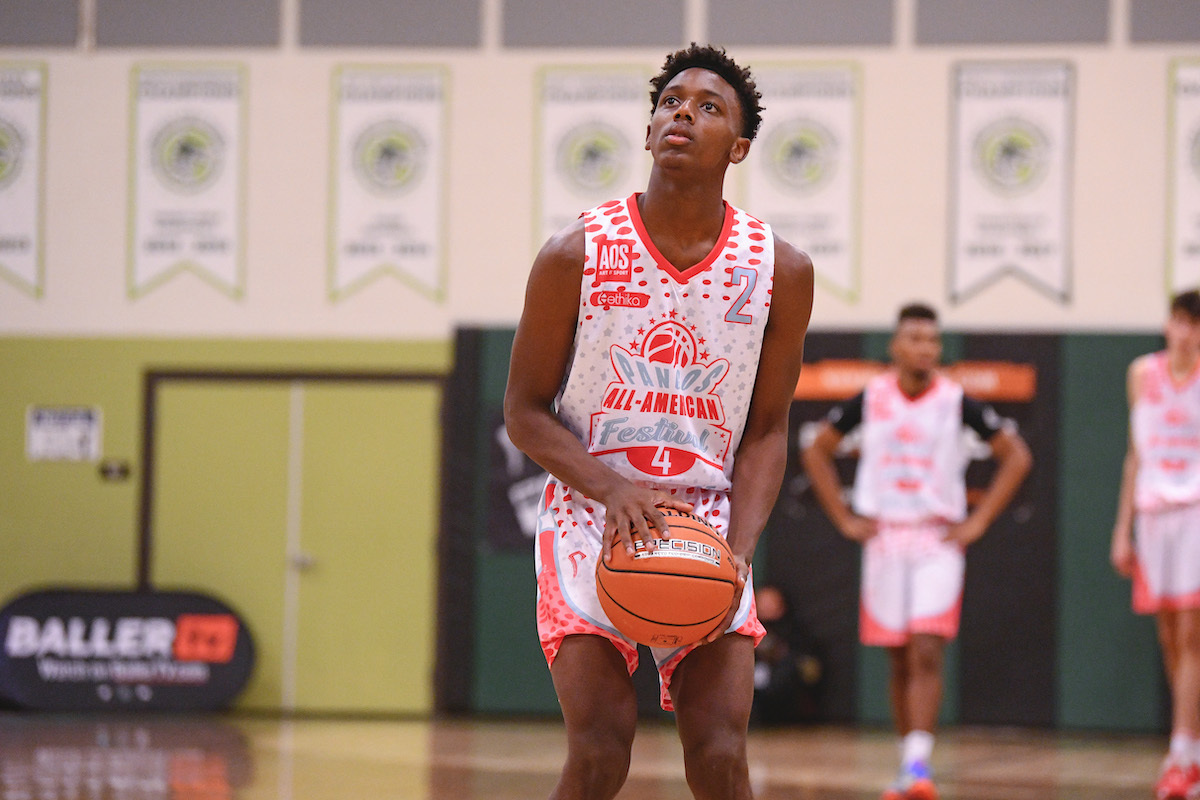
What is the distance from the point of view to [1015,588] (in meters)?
8.57

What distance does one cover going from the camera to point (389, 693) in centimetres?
890

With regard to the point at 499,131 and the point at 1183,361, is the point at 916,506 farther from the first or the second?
the point at 499,131

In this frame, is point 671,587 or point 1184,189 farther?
point 1184,189

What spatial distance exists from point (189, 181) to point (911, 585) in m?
5.73

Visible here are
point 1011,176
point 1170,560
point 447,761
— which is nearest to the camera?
point 1170,560

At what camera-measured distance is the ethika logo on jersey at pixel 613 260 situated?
9.20ft

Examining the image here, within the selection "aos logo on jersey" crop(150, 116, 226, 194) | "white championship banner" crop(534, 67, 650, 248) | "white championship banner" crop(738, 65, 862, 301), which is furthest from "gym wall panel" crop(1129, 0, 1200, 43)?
"aos logo on jersey" crop(150, 116, 226, 194)

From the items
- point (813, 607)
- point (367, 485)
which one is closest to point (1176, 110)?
point (813, 607)

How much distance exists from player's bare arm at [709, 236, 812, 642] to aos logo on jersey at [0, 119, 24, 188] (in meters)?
7.79

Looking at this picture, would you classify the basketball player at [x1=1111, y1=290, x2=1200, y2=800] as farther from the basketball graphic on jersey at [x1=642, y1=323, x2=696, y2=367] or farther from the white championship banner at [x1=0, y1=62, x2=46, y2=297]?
the white championship banner at [x1=0, y1=62, x2=46, y2=297]

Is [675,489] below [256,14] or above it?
below

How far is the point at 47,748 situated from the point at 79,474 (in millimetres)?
2619

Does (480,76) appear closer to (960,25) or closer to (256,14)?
(256,14)

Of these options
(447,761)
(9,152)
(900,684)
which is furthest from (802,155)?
(9,152)
